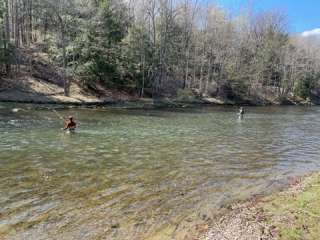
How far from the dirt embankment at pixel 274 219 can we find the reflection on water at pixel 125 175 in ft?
3.21

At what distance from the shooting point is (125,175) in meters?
13.0

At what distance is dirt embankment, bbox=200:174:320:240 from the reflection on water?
978 mm

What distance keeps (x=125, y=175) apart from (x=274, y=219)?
5.94 metres

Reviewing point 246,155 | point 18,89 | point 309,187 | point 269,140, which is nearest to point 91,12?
point 18,89

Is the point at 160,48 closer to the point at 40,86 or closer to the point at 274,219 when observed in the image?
the point at 40,86

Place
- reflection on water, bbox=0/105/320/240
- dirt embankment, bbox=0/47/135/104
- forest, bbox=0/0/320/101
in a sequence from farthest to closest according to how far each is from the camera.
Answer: forest, bbox=0/0/320/101 < dirt embankment, bbox=0/47/135/104 < reflection on water, bbox=0/105/320/240

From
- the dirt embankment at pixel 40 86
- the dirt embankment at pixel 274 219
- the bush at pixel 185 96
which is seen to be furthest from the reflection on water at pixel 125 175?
the bush at pixel 185 96

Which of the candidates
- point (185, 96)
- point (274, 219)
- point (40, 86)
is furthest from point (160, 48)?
point (274, 219)

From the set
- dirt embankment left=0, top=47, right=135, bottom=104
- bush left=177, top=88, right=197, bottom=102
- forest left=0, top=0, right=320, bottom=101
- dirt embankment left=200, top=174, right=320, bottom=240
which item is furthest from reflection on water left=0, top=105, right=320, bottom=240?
bush left=177, top=88, right=197, bottom=102

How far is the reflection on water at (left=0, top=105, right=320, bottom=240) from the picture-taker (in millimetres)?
8602

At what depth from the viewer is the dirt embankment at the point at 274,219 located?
7457 mm

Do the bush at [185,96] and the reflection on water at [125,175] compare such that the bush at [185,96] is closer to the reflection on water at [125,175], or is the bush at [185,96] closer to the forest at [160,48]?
the forest at [160,48]

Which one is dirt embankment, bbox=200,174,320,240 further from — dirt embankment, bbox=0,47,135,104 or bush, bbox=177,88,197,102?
bush, bbox=177,88,197,102

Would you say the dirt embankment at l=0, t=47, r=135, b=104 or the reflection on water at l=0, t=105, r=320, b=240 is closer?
the reflection on water at l=0, t=105, r=320, b=240
